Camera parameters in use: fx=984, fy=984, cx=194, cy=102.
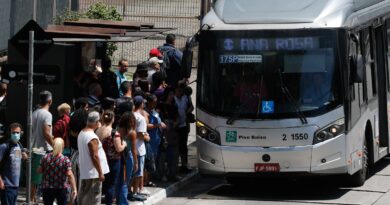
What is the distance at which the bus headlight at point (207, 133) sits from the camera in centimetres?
1661

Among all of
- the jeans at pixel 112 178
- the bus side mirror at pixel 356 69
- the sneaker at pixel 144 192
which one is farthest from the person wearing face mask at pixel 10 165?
the bus side mirror at pixel 356 69

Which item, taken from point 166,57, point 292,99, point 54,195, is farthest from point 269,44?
point 54,195

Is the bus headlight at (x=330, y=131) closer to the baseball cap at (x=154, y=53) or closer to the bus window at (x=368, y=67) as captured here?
the bus window at (x=368, y=67)

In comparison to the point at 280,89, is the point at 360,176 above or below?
below

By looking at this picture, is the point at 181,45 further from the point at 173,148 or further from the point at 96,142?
the point at 96,142

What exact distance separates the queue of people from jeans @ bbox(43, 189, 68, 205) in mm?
14

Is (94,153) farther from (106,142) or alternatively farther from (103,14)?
(103,14)

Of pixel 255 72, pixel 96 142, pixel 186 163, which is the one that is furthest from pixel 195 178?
pixel 96 142

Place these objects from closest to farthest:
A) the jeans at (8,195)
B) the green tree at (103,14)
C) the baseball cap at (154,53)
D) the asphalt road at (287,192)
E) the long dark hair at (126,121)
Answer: the jeans at (8,195) < the long dark hair at (126,121) < the asphalt road at (287,192) < the baseball cap at (154,53) < the green tree at (103,14)

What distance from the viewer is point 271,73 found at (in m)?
16.4

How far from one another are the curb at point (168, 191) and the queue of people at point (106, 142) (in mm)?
143

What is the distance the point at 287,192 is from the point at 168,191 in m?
2.16

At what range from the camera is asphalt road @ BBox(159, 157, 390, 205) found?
1641cm

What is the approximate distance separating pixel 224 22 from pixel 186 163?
133 inches
